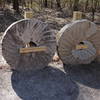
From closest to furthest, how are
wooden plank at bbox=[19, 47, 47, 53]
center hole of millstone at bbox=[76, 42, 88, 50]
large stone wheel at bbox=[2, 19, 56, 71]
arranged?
large stone wheel at bbox=[2, 19, 56, 71], wooden plank at bbox=[19, 47, 47, 53], center hole of millstone at bbox=[76, 42, 88, 50]

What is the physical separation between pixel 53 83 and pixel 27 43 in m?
0.96

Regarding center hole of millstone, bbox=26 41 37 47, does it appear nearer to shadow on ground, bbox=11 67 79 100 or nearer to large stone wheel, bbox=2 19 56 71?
large stone wheel, bbox=2 19 56 71

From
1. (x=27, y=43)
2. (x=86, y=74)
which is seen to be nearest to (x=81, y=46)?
(x=86, y=74)

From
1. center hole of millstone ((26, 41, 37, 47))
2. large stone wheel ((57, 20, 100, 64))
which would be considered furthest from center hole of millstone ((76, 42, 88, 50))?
center hole of millstone ((26, 41, 37, 47))

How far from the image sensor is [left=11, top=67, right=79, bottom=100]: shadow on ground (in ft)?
12.2

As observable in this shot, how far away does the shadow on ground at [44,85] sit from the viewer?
12.2ft

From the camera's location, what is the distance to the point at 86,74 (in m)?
4.51

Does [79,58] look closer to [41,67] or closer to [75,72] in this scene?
[75,72]

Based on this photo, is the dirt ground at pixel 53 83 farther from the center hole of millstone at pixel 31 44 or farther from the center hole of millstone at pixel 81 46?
the center hole of millstone at pixel 31 44

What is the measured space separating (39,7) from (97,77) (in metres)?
7.56

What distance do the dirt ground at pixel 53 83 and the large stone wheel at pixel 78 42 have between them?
0.67 feet

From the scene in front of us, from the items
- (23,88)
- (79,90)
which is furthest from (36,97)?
(79,90)

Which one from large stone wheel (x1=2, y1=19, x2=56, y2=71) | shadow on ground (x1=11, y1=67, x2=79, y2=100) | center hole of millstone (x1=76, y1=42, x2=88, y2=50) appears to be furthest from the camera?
center hole of millstone (x1=76, y1=42, x2=88, y2=50)

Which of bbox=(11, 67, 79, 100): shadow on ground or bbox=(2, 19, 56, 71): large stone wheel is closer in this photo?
bbox=(11, 67, 79, 100): shadow on ground
